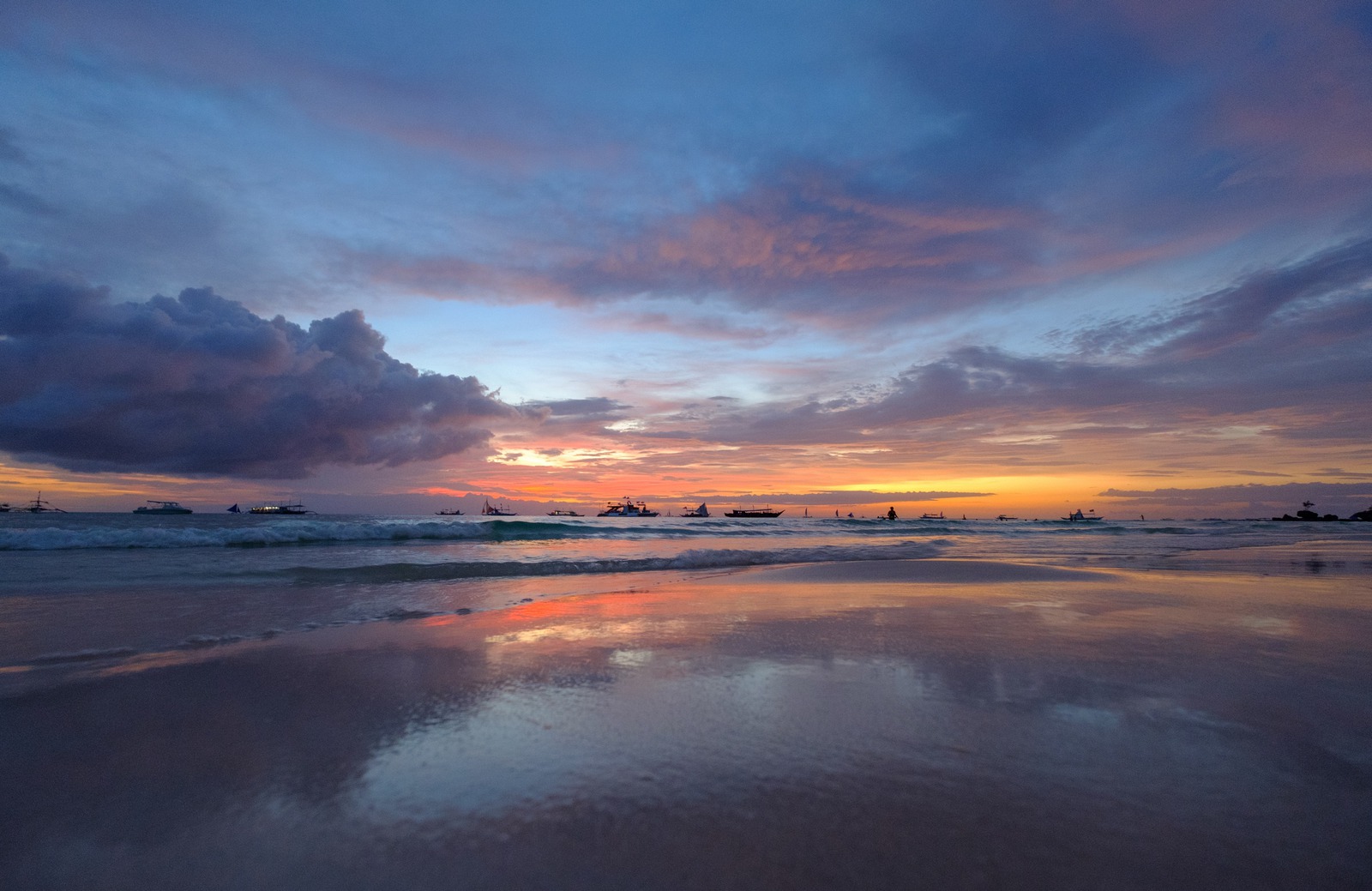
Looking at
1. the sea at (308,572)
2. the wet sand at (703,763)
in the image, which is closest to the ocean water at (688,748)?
the wet sand at (703,763)

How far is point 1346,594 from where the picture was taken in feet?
31.3

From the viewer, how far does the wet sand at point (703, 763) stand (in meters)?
2.21

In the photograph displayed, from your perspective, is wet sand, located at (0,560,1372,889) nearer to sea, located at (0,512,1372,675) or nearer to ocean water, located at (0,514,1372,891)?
ocean water, located at (0,514,1372,891)

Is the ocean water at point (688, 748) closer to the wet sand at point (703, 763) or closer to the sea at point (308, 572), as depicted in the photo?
the wet sand at point (703, 763)

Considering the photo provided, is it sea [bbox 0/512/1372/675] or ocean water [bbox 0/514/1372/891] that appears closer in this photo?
ocean water [bbox 0/514/1372/891]

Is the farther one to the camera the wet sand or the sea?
the sea

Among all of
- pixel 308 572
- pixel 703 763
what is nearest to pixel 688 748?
pixel 703 763

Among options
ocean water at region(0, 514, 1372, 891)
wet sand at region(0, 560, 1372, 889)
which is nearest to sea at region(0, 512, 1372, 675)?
ocean water at region(0, 514, 1372, 891)

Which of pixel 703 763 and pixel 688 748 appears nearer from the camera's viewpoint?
pixel 703 763

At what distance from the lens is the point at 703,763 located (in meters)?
3.10

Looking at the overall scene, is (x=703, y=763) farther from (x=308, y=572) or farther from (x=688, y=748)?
(x=308, y=572)

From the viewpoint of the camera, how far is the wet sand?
7.26ft

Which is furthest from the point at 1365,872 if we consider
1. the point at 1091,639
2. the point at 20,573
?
the point at 20,573

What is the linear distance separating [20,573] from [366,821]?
14.7m
